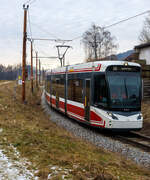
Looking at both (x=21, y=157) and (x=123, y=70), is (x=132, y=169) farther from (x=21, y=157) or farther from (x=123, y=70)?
(x=123, y=70)

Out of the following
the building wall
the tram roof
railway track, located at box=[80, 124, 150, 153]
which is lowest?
railway track, located at box=[80, 124, 150, 153]

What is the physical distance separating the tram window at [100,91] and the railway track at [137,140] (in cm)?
150

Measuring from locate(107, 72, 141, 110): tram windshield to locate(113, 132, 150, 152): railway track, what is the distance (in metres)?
1.23

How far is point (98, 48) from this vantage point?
4659 centimetres

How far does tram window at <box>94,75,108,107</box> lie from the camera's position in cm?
988

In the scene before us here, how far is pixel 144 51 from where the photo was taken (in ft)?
68.1

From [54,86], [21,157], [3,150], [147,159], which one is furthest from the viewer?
[54,86]

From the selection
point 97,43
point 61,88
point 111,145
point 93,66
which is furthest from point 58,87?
point 97,43

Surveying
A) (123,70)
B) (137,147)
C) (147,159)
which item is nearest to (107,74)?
(123,70)

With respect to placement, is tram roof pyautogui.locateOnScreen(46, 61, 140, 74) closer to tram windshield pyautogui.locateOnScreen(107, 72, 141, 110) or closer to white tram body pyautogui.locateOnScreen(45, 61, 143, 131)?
white tram body pyautogui.locateOnScreen(45, 61, 143, 131)

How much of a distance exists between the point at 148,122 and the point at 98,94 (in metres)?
4.51

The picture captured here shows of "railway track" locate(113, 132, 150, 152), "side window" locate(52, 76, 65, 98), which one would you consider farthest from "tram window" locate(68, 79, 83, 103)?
"railway track" locate(113, 132, 150, 152)

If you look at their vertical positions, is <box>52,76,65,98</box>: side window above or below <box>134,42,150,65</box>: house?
below

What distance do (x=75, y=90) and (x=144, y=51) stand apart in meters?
10.5
